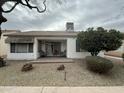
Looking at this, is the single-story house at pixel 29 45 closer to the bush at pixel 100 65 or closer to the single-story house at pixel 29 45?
the single-story house at pixel 29 45

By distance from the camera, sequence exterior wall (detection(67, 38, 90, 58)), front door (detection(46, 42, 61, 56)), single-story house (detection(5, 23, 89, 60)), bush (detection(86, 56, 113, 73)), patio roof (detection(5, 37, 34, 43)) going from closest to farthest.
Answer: bush (detection(86, 56, 113, 73))
patio roof (detection(5, 37, 34, 43))
single-story house (detection(5, 23, 89, 60))
exterior wall (detection(67, 38, 90, 58))
front door (detection(46, 42, 61, 56))

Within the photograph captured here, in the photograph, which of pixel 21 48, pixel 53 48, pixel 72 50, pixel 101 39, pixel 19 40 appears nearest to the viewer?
pixel 101 39

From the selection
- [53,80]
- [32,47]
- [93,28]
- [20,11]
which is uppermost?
[20,11]

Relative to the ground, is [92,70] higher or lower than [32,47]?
lower

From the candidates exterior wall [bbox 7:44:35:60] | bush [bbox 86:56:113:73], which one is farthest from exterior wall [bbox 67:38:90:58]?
bush [bbox 86:56:113:73]

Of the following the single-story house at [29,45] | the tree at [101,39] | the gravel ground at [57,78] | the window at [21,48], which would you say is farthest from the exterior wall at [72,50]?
the gravel ground at [57,78]

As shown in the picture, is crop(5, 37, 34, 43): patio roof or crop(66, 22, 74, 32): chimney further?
crop(66, 22, 74, 32): chimney

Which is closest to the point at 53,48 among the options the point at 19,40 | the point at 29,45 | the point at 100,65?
the point at 29,45

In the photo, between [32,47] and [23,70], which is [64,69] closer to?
[23,70]

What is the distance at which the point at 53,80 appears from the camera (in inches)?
462

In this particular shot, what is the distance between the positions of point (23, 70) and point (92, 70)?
577 cm

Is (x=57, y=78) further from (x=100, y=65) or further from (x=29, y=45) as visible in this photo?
(x=29, y=45)

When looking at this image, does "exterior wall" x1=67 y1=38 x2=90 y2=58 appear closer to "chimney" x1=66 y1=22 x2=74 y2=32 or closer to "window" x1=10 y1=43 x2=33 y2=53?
"window" x1=10 y1=43 x2=33 y2=53
